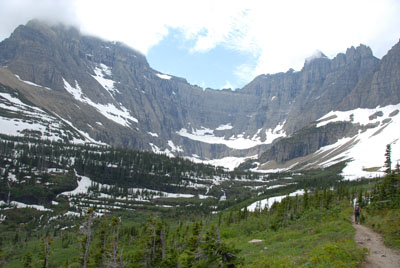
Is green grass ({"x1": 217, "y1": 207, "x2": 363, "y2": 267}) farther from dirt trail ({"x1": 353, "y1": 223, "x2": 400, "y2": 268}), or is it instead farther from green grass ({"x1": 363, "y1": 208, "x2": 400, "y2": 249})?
green grass ({"x1": 363, "y1": 208, "x2": 400, "y2": 249})

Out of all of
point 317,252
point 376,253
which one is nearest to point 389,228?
point 376,253

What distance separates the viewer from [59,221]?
10994 cm

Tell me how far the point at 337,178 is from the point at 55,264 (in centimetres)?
15219

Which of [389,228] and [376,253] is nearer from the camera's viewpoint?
[376,253]

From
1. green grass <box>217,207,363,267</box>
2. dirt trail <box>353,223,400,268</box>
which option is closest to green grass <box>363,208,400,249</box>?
dirt trail <box>353,223,400,268</box>

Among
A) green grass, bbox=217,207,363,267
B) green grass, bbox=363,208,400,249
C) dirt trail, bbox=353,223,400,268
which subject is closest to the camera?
dirt trail, bbox=353,223,400,268

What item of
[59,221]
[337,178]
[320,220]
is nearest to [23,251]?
[59,221]

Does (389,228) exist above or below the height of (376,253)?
above

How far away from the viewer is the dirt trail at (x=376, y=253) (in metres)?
16.5

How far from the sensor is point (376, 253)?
61.0 feet

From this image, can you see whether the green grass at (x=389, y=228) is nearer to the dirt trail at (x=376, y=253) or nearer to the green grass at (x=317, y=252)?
the dirt trail at (x=376, y=253)

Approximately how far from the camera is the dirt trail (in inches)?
651

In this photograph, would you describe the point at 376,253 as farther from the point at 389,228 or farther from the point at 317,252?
the point at 389,228

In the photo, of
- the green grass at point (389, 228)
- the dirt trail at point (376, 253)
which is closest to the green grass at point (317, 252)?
the dirt trail at point (376, 253)
